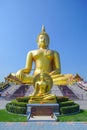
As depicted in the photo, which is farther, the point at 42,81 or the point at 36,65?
the point at 36,65

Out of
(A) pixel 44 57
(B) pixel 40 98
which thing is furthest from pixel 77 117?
(A) pixel 44 57

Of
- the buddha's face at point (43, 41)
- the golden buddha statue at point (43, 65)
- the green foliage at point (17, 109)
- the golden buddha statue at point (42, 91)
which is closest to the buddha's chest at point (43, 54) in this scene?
the golden buddha statue at point (43, 65)

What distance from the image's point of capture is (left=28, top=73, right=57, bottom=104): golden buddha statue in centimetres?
1296

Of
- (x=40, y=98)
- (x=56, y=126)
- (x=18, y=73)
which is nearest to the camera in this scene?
(x=56, y=126)

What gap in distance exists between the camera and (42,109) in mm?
12016

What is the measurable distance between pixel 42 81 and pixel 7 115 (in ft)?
8.95

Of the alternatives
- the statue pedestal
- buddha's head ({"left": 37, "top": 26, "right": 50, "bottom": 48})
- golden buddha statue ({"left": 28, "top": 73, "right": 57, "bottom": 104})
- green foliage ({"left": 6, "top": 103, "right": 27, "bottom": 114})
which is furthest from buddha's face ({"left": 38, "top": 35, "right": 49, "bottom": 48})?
the statue pedestal

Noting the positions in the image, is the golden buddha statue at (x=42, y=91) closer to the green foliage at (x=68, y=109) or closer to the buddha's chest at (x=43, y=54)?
the green foliage at (x=68, y=109)

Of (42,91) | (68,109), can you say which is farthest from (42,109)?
(42,91)

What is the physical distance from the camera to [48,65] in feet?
57.5

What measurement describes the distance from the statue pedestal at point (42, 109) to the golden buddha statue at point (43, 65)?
4646 mm

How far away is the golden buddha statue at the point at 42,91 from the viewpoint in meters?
13.0

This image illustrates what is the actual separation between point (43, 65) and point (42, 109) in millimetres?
5823

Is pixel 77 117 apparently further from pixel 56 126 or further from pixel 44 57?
pixel 44 57
